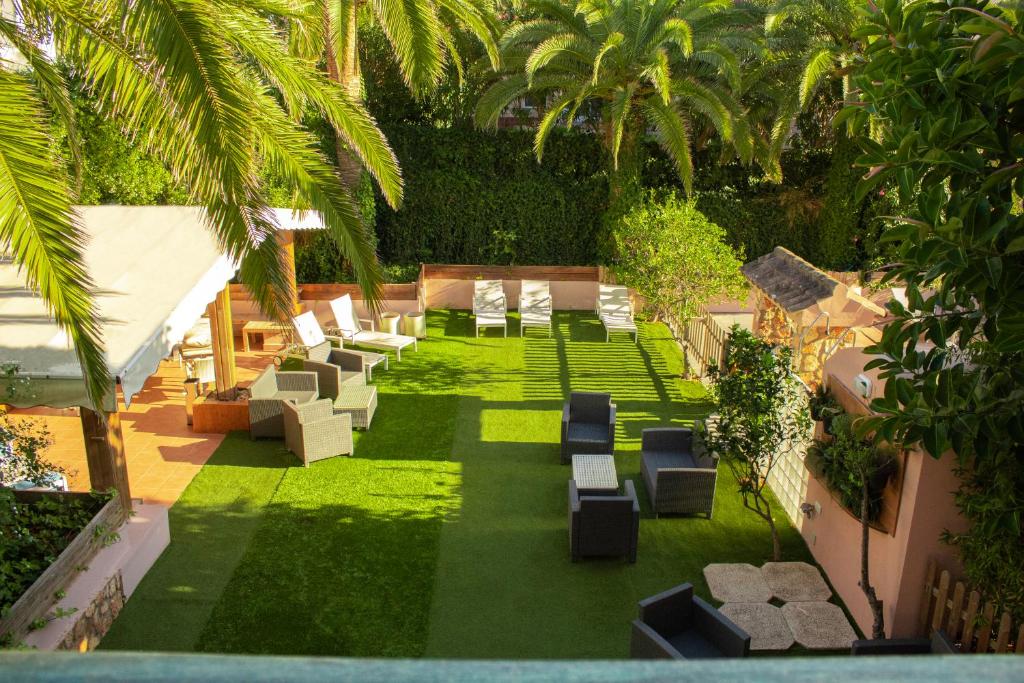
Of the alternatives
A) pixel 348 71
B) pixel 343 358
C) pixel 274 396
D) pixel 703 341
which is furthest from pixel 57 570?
pixel 348 71

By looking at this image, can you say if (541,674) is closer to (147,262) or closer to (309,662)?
(309,662)

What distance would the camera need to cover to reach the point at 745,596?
793 cm

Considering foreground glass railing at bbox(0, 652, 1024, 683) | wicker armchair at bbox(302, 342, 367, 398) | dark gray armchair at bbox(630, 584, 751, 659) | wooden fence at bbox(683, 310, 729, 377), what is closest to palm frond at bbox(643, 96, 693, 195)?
wooden fence at bbox(683, 310, 729, 377)

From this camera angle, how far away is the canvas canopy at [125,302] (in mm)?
7020

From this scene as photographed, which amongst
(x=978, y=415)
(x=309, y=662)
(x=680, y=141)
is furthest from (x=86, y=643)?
(x=680, y=141)

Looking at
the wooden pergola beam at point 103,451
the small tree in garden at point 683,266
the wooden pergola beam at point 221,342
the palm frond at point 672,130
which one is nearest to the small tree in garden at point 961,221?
Result: the wooden pergola beam at point 103,451

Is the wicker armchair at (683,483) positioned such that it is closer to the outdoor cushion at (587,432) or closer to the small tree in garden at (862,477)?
the outdoor cushion at (587,432)

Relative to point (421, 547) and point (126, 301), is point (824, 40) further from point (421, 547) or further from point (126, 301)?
point (126, 301)

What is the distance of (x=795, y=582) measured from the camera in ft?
26.8

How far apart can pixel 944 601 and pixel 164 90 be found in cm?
680

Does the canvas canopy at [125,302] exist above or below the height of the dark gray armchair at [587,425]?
above

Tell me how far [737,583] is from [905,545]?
190cm

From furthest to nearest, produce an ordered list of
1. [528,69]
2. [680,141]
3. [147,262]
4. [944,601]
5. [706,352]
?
1. [680,141]
2. [528,69]
3. [706,352]
4. [147,262]
5. [944,601]

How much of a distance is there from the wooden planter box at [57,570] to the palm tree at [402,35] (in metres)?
4.34
